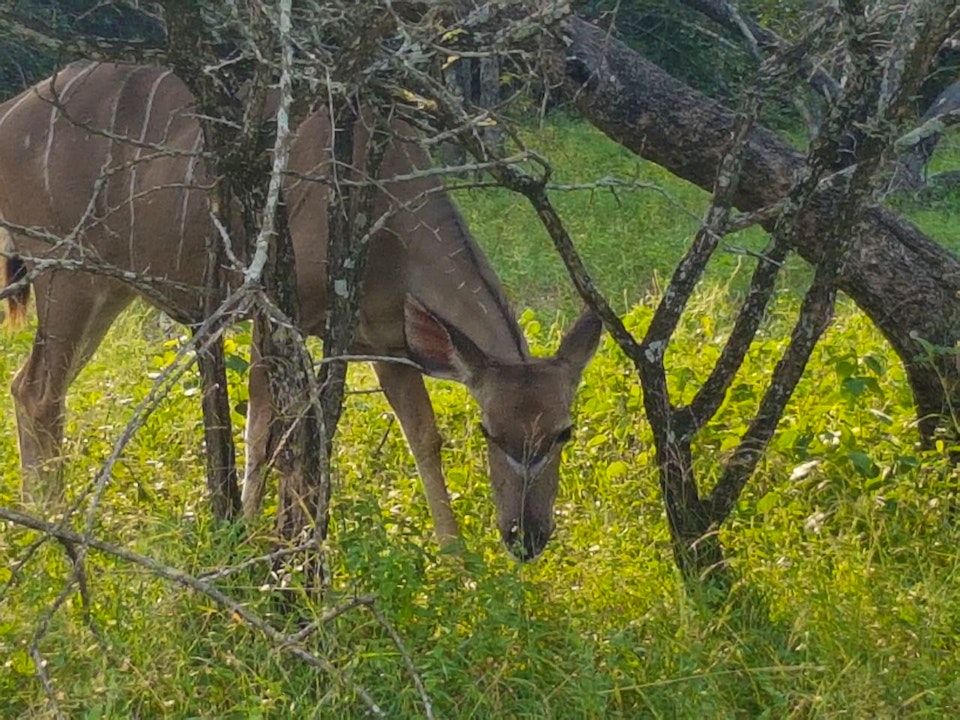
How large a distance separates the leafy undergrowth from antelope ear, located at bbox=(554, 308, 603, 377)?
0.34 metres

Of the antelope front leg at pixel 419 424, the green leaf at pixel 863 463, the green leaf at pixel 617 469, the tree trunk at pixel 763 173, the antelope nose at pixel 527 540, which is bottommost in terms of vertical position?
the antelope front leg at pixel 419 424

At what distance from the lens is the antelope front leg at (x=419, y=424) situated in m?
4.13

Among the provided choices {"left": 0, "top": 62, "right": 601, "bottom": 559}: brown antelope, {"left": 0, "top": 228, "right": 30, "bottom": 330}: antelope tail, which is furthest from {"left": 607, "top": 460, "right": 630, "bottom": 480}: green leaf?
{"left": 0, "top": 228, "right": 30, "bottom": 330}: antelope tail

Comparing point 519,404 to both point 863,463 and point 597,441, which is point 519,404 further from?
point 863,463

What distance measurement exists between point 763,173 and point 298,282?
1.25 metres

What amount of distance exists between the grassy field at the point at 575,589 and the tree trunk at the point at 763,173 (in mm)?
147

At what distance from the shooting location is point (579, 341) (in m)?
3.95

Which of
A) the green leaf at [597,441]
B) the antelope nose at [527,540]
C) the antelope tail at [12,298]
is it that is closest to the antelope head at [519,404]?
the antelope nose at [527,540]

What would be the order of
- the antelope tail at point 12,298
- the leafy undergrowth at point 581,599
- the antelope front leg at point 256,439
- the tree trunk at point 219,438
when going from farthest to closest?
the antelope tail at point 12,298, the antelope front leg at point 256,439, the tree trunk at point 219,438, the leafy undergrowth at point 581,599

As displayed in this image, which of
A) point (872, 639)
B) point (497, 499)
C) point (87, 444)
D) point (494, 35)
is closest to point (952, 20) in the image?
point (494, 35)

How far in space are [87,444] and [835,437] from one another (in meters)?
2.05

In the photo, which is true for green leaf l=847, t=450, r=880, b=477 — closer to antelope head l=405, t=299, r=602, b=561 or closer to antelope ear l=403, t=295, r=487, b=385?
antelope head l=405, t=299, r=602, b=561

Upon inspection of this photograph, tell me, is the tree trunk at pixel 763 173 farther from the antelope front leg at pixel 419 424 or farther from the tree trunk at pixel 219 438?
the tree trunk at pixel 219 438

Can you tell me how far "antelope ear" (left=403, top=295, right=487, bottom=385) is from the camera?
3.86 metres
